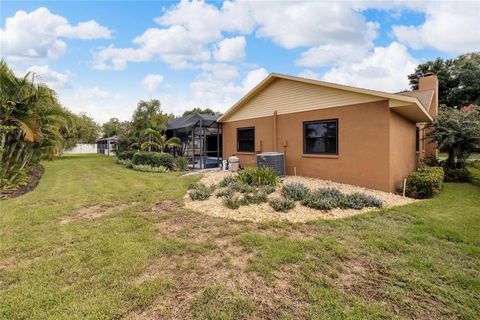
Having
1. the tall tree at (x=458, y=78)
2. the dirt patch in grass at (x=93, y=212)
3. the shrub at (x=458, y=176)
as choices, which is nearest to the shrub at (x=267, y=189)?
the dirt patch in grass at (x=93, y=212)

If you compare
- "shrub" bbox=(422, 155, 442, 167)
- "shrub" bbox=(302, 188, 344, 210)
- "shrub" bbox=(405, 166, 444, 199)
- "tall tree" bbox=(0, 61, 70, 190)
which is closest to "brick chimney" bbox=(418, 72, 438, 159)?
"shrub" bbox=(422, 155, 442, 167)

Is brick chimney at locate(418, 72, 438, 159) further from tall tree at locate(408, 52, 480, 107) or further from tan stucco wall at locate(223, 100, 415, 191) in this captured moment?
tall tree at locate(408, 52, 480, 107)

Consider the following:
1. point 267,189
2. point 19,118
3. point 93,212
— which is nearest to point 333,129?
point 267,189

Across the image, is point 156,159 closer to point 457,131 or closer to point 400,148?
point 400,148

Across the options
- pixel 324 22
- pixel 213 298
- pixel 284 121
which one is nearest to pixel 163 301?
pixel 213 298

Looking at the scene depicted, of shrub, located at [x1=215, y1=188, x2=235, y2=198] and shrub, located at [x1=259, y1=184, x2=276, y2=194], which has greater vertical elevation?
shrub, located at [x1=259, y1=184, x2=276, y2=194]

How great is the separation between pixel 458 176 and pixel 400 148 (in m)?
4.54

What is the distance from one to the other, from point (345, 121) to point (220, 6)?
25.6ft

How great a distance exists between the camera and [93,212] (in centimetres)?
602

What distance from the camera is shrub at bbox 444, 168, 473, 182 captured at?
1106 cm

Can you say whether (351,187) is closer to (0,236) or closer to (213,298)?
(213,298)

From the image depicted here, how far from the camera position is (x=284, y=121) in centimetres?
1107

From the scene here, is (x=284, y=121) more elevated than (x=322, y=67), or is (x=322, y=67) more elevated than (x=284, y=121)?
(x=322, y=67)

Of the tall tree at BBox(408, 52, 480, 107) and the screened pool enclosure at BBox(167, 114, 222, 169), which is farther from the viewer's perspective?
the tall tree at BBox(408, 52, 480, 107)
